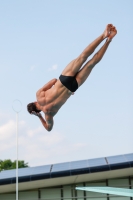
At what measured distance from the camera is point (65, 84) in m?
12.6

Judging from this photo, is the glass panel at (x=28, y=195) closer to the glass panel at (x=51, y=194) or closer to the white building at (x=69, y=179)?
the white building at (x=69, y=179)

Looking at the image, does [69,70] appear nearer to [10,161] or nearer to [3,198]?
[3,198]


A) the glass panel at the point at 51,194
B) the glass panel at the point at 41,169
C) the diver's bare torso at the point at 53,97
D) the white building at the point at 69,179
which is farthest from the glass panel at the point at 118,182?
the diver's bare torso at the point at 53,97

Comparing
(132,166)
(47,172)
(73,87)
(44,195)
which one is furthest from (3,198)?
(73,87)

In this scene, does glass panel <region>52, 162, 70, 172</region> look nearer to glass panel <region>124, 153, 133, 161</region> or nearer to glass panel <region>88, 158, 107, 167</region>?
glass panel <region>88, 158, 107, 167</region>

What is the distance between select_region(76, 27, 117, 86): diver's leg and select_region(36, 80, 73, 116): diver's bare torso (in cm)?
48

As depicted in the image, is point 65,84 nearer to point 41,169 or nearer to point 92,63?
point 92,63

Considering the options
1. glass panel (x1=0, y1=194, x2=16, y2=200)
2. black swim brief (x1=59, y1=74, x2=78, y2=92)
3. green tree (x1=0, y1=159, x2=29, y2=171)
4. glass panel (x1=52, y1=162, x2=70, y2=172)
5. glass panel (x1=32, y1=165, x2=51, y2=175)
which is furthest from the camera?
green tree (x1=0, y1=159, x2=29, y2=171)

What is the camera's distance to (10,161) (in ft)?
233

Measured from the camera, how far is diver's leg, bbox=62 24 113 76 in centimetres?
1148

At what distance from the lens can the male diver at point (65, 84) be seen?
38.1 ft

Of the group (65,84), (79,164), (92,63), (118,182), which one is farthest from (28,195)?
(92,63)

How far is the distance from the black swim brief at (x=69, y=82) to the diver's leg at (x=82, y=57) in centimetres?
10

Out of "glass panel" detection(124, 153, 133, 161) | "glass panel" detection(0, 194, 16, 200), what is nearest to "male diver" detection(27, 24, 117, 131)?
"glass panel" detection(124, 153, 133, 161)
